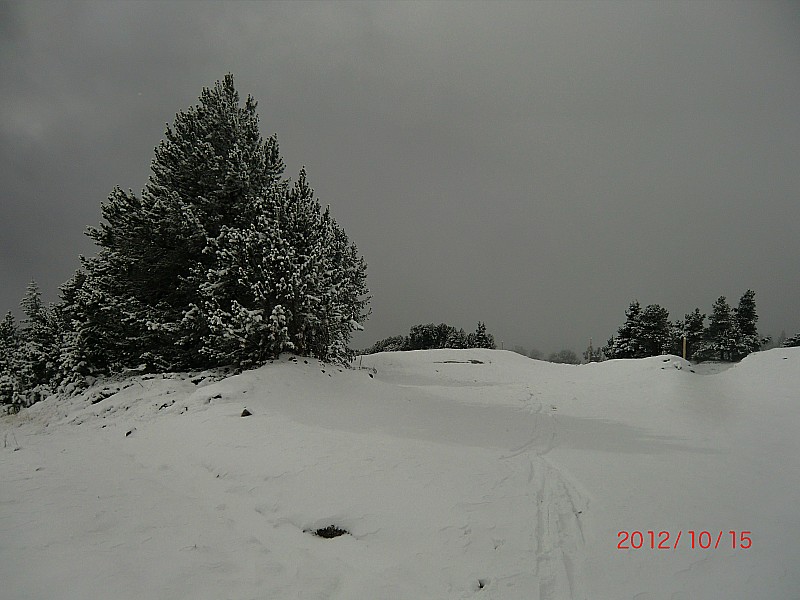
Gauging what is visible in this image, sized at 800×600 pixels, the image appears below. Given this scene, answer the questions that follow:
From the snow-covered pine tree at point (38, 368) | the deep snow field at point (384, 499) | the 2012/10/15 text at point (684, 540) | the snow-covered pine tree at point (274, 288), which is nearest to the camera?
the deep snow field at point (384, 499)

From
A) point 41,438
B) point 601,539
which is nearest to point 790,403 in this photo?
point 601,539

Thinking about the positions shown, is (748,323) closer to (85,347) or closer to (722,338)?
(722,338)

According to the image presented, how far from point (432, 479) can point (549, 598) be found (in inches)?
86.2

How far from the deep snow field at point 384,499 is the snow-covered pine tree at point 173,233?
3.26 metres

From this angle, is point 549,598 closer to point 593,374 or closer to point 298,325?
point 298,325

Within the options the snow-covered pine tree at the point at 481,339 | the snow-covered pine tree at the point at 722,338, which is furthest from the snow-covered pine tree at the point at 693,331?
the snow-covered pine tree at the point at 481,339

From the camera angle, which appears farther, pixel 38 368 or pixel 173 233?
pixel 38 368

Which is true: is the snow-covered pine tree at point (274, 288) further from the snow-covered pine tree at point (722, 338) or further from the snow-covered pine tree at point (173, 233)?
the snow-covered pine tree at point (722, 338)

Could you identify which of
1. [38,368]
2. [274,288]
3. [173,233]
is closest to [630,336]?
[274,288]

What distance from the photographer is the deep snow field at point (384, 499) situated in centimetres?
354

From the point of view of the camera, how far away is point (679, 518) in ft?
15.4

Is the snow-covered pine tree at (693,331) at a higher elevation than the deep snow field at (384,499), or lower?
Result: higher

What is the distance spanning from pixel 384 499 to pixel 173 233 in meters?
11.9

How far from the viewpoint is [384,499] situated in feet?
16.2
